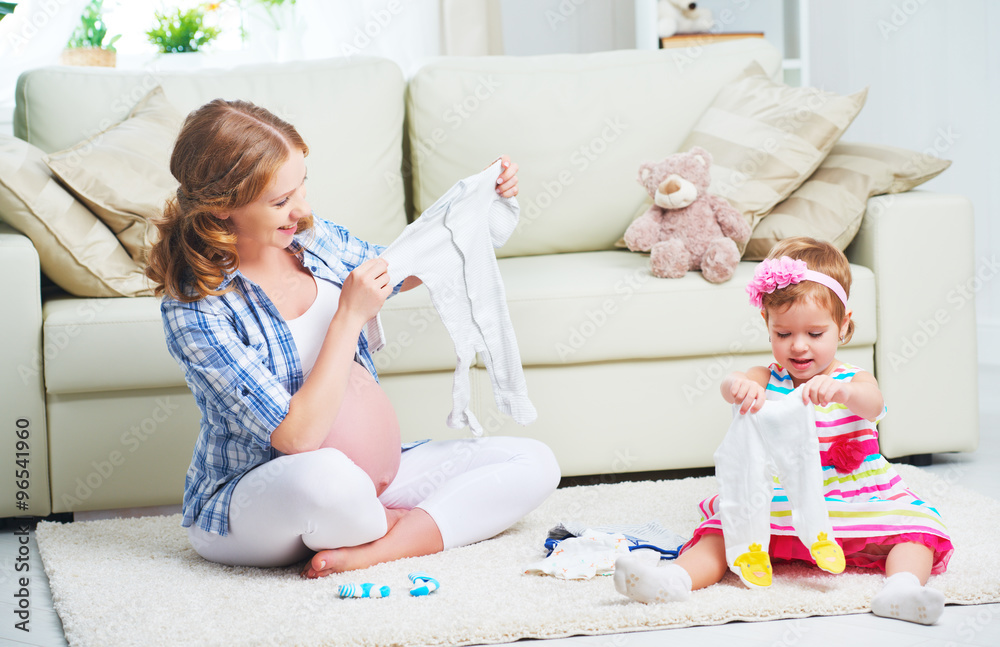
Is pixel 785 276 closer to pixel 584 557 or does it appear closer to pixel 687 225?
pixel 584 557

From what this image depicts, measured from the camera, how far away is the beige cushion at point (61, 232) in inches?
68.3

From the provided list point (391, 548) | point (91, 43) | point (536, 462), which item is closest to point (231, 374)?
point (391, 548)

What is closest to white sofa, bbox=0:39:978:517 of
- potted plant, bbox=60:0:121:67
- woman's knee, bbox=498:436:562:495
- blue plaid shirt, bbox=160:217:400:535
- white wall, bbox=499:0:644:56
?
woman's knee, bbox=498:436:562:495

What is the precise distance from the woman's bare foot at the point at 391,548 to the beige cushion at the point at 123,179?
0.78 m

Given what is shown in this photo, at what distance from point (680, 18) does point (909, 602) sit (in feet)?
8.57

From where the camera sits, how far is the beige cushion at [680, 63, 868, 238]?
2020mm

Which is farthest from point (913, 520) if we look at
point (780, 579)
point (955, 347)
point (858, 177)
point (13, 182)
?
point (13, 182)

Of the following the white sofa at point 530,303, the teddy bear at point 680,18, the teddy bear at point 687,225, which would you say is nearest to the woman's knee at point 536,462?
the white sofa at point 530,303

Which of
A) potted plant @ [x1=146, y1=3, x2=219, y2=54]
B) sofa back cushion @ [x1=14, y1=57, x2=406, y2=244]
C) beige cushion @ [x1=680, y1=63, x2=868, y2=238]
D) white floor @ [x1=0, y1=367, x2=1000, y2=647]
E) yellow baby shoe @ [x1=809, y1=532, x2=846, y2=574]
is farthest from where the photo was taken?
potted plant @ [x1=146, y1=3, x2=219, y2=54]

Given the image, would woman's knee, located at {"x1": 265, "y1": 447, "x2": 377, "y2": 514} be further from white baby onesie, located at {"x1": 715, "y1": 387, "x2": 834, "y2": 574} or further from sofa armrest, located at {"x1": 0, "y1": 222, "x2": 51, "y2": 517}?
sofa armrest, located at {"x1": 0, "y1": 222, "x2": 51, "y2": 517}

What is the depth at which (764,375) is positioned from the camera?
1.36m

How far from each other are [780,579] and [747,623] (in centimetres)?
14

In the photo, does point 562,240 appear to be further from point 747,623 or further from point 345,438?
point 747,623

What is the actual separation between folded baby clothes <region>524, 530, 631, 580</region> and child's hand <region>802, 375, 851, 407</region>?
0.36 m
